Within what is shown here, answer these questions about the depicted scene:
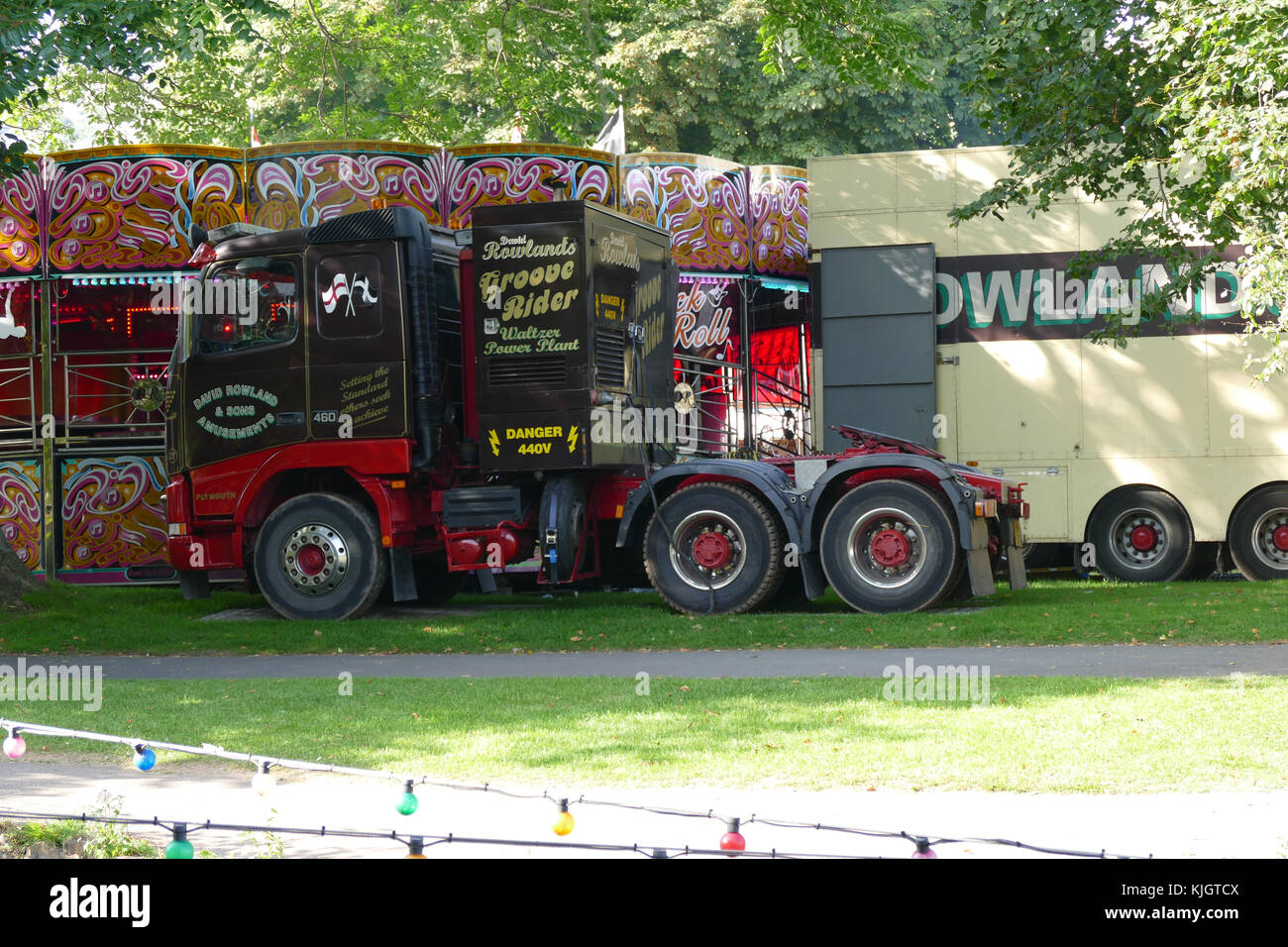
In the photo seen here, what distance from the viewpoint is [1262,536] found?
16.2 meters

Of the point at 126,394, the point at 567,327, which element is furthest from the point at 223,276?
the point at 126,394

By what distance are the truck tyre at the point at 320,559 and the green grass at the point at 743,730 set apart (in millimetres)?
3788

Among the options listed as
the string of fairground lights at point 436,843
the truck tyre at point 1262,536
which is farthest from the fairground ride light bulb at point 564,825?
the truck tyre at point 1262,536

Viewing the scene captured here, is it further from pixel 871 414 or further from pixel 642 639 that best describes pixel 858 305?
pixel 642 639

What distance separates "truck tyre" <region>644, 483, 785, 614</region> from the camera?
44.5ft

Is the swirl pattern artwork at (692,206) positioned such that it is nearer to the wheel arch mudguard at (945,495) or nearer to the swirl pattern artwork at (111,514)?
the wheel arch mudguard at (945,495)

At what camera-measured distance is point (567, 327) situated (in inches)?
531

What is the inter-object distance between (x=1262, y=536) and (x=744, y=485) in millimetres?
6395

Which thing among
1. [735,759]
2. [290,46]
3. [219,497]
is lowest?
[735,759]

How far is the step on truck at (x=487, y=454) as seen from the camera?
13438mm

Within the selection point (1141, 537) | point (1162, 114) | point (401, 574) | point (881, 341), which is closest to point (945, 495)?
point (1162, 114)

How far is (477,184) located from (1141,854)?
14.1 meters

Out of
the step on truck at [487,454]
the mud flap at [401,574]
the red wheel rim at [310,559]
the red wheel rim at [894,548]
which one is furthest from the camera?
the red wheel rim at [310,559]

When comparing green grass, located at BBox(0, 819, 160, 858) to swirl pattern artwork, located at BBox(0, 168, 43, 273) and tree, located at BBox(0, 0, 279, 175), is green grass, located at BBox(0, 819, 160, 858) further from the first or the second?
swirl pattern artwork, located at BBox(0, 168, 43, 273)
